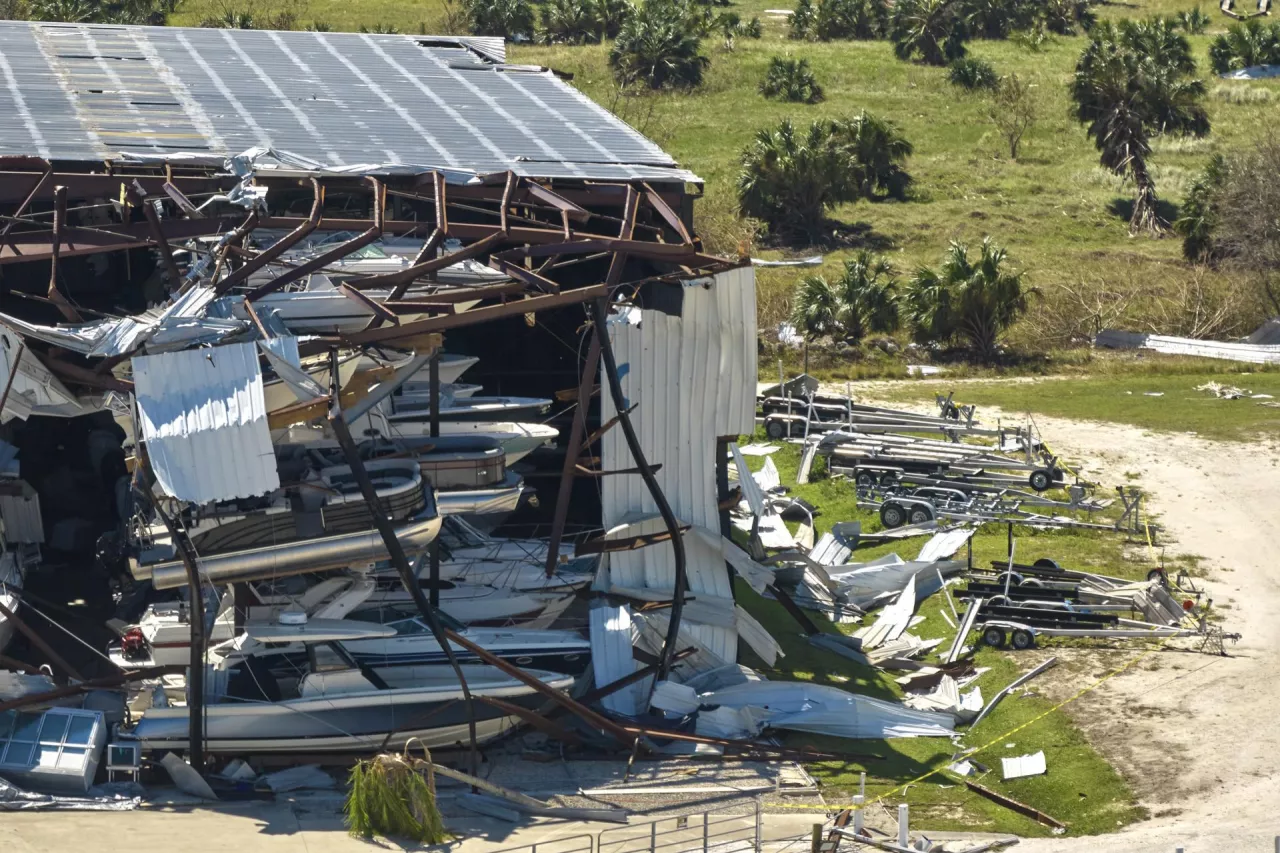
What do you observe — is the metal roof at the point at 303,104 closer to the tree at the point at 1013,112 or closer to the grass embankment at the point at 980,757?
the grass embankment at the point at 980,757

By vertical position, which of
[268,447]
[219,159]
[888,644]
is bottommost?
[888,644]

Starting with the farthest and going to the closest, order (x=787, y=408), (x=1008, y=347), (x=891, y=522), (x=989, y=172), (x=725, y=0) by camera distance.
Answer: (x=725, y=0) → (x=989, y=172) → (x=1008, y=347) → (x=787, y=408) → (x=891, y=522)

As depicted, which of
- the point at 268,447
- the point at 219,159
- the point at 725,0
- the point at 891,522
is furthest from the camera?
the point at 725,0

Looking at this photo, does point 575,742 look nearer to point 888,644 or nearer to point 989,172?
point 888,644

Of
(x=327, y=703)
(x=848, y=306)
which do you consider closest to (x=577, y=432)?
(x=327, y=703)

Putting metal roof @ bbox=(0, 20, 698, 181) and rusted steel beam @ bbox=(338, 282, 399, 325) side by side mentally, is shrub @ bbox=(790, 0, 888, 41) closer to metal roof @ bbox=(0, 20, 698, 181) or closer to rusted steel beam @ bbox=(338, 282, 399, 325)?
metal roof @ bbox=(0, 20, 698, 181)

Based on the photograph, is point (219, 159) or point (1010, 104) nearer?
point (219, 159)

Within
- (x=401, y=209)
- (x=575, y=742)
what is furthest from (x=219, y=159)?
(x=575, y=742)
